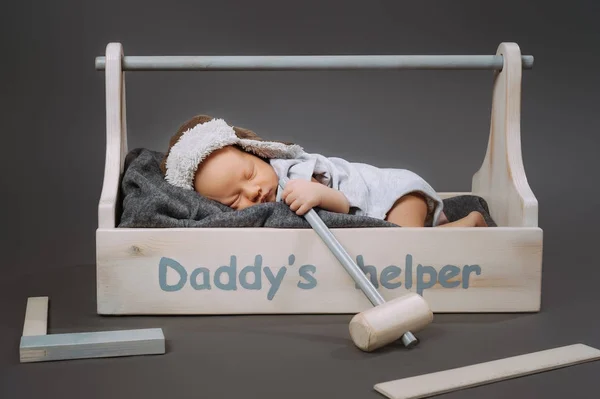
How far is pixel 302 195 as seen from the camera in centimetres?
220

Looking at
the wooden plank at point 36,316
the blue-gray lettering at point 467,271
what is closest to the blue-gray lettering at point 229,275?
the wooden plank at point 36,316

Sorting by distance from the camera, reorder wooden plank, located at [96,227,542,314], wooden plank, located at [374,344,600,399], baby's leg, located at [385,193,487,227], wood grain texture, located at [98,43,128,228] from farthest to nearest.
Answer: baby's leg, located at [385,193,487,227]
wood grain texture, located at [98,43,128,228]
wooden plank, located at [96,227,542,314]
wooden plank, located at [374,344,600,399]

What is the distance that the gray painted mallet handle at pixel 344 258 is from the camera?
6.81 feet

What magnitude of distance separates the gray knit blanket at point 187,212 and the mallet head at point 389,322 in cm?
30

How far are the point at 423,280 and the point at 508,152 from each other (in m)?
0.42

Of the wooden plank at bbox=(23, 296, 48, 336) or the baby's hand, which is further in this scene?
the baby's hand

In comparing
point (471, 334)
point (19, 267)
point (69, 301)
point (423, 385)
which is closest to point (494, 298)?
point (471, 334)

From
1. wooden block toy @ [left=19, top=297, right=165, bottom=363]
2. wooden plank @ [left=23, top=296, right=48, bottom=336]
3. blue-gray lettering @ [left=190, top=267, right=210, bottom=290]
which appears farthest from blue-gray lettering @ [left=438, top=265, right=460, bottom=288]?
wooden plank @ [left=23, top=296, right=48, bottom=336]

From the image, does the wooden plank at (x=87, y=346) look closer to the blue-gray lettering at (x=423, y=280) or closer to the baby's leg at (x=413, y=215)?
the blue-gray lettering at (x=423, y=280)

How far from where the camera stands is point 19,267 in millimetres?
2504

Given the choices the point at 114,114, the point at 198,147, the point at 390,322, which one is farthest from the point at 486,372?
the point at 114,114

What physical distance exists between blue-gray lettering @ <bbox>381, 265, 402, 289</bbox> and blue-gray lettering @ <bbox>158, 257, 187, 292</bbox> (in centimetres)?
42

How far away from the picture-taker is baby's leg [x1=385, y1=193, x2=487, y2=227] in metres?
2.41

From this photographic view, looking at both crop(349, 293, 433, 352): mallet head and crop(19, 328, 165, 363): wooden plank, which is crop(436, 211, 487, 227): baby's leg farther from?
crop(19, 328, 165, 363): wooden plank
